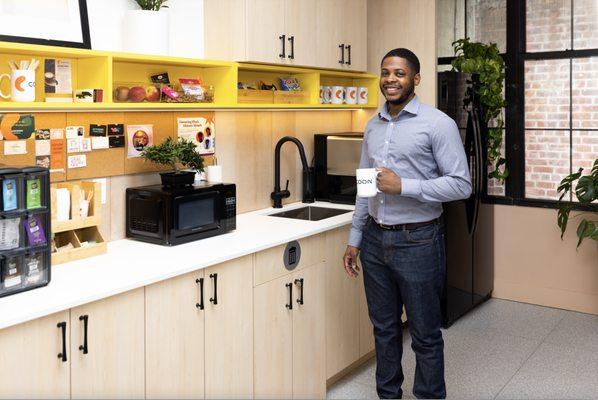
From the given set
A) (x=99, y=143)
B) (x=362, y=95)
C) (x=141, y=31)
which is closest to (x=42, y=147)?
(x=99, y=143)

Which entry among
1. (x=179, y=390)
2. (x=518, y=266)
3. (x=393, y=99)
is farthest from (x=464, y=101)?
(x=179, y=390)

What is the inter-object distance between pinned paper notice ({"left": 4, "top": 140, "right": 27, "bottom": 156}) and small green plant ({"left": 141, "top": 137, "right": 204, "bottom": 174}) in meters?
0.57

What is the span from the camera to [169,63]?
3.13 metres

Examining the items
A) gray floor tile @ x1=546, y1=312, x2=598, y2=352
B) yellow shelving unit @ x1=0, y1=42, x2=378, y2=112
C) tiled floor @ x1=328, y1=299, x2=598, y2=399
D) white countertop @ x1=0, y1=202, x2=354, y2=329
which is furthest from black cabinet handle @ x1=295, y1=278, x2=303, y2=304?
gray floor tile @ x1=546, y1=312, x2=598, y2=352

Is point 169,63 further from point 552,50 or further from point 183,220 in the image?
point 552,50

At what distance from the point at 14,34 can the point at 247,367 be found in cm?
160

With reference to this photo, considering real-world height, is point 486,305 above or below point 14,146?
below

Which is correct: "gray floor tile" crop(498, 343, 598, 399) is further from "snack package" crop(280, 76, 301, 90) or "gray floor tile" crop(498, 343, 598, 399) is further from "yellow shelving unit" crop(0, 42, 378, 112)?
"snack package" crop(280, 76, 301, 90)

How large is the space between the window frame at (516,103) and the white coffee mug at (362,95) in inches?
33.8

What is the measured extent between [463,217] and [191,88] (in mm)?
2086

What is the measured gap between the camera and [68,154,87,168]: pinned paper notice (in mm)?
2867

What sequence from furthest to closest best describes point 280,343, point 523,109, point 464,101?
1. point 523,109
2. point 464,101
3. point 280,343

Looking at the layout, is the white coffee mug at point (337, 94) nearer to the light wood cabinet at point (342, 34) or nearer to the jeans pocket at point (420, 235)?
the light wood cabinet at point (342, 34)

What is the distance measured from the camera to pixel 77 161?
2.89 metres
